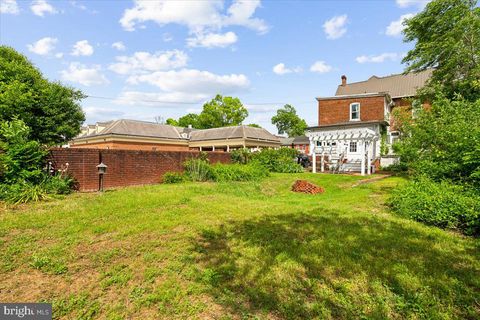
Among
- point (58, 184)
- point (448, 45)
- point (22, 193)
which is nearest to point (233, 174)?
point (58, 184)

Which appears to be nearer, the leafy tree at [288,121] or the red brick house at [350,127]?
the red brick house at [350,127]

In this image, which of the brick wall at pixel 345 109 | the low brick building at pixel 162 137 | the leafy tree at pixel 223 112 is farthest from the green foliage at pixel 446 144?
the leafy tree at pixel 223 112

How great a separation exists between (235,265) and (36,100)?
23814mm

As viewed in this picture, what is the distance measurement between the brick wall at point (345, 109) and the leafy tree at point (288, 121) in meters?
49.2

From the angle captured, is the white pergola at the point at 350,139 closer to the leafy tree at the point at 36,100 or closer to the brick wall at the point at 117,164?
the brick wall at the point at 117,164

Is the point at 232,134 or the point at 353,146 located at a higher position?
the point at 232,134

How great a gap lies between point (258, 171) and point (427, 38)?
43.5ft

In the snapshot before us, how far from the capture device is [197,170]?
12.6 m

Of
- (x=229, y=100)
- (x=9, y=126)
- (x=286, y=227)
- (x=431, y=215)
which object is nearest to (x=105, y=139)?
(x=9, y=126)

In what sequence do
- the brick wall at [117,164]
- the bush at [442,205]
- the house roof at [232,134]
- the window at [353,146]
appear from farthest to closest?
the house roof at [232,134] < the window at [353,146] < the brick wall at [117,164] < the bush at [442,205]

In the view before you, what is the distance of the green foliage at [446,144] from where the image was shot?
238 inches

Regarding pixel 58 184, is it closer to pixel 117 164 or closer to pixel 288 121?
pixel 117 164

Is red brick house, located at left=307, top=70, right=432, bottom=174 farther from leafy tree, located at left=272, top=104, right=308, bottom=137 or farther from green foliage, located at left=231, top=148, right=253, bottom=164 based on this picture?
leafy tree, located at left=272, top=104, right=308, bottom=137

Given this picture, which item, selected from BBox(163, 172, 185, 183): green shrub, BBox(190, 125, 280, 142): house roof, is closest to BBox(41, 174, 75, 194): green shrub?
BBox(163, 172, 185, 183): green shrub
